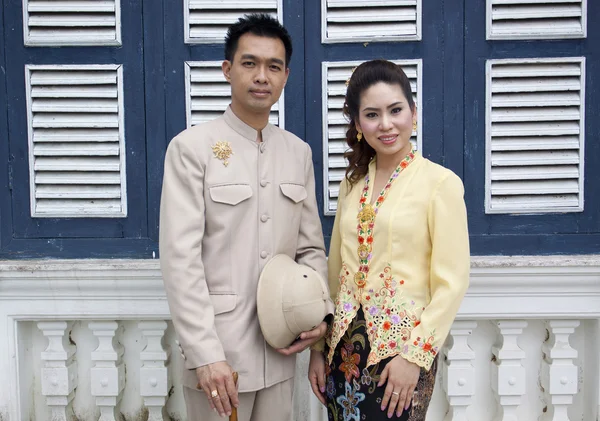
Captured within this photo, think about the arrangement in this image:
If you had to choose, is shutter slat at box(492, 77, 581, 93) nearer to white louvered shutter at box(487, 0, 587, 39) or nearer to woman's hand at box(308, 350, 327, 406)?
white louvered shutter at box(487, 0, 587, 39)

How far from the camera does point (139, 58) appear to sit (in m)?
2.44

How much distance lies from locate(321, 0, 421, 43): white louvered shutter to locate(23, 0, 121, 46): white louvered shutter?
988 millimetres

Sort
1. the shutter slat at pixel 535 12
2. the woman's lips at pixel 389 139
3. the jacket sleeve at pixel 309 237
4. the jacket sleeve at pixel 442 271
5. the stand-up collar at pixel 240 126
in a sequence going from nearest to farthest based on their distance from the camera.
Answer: the jacket sleeve at pixel 442 271, the woman's lips at pixel 389 139, the stand-up collar at pixel 240 126, the jacket sleeve at pixel 309 237, the shutter slat at pixel 535 12

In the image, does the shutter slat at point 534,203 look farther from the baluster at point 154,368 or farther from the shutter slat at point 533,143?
the baluster at point 154,368

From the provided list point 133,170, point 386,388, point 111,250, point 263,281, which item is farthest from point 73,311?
point 386,388

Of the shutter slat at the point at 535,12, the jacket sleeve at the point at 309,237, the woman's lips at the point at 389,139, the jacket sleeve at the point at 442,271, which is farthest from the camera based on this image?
the shutter slat at the point at 535,12

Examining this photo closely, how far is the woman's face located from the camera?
165 centimetres

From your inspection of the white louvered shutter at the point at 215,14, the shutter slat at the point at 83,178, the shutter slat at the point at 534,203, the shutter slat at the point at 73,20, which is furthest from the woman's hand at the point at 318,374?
the shutter slat at the point at 73,20

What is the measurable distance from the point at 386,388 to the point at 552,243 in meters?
1.33

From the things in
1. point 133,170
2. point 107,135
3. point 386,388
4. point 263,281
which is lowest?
point 386,388

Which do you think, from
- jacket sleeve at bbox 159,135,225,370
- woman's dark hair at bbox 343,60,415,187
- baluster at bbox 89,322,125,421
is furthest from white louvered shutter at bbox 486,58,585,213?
baluster at bbox 89,322,125,421

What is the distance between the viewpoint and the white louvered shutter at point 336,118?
7.90 feet

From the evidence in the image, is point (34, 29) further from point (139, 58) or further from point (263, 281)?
point (263, 281)

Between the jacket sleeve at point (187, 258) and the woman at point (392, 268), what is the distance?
0.44m
